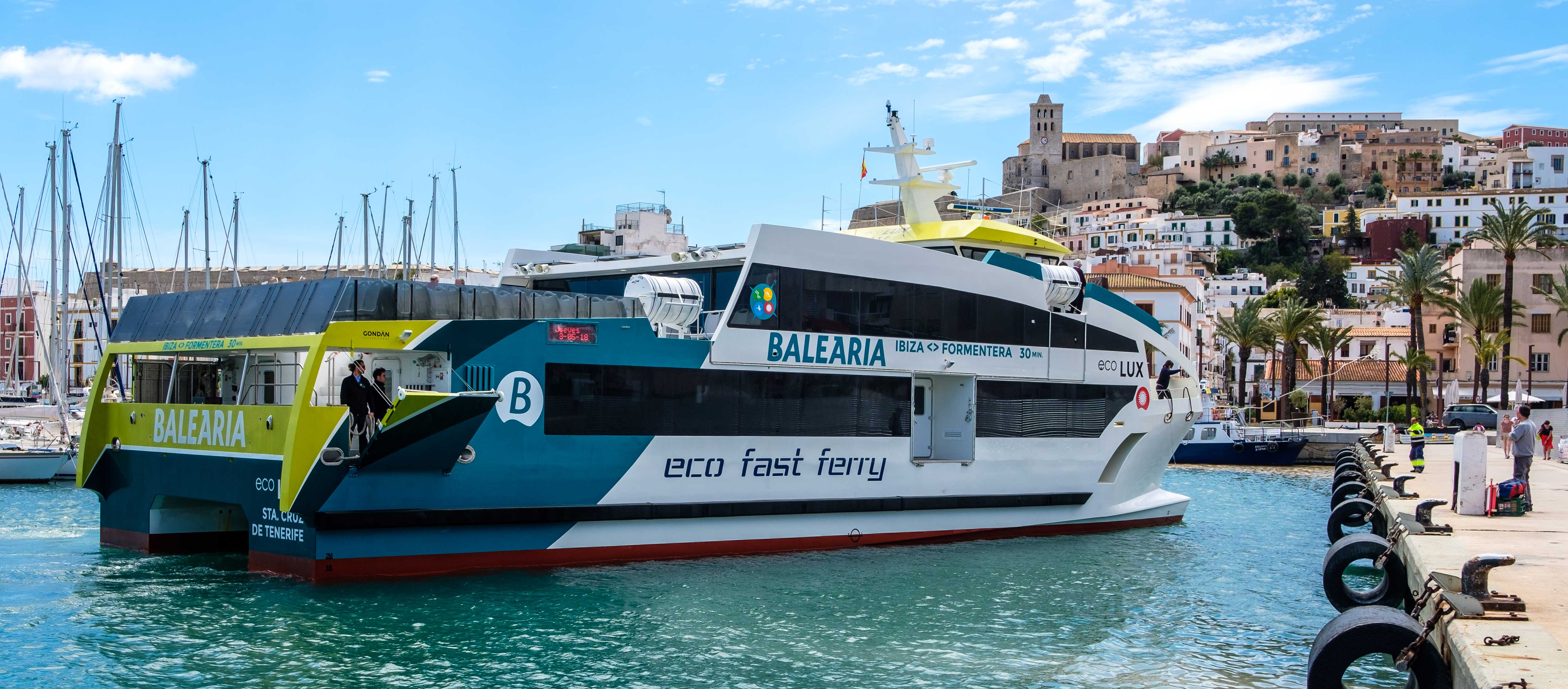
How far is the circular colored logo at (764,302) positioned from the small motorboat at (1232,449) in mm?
29423

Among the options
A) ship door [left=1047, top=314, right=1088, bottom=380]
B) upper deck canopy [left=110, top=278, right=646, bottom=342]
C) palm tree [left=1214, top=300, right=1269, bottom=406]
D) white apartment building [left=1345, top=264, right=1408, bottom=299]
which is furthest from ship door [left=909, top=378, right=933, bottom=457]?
white apartment building [left=1345, top=264, right=1408, bottom=299]

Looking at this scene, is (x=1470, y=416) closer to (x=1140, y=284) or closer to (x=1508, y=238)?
(x=1508, y=238)

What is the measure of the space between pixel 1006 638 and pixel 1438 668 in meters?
4.00

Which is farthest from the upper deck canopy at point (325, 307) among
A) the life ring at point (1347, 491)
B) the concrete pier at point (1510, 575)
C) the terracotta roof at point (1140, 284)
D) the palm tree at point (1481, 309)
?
the terracotta roof at point (1140, 284)

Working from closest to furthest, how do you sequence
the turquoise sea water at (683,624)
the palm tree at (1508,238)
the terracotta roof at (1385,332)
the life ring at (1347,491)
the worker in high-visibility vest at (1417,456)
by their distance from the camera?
the turquoise sea water at (683,624), the life ring at (1347,491), the worker in high-visibility vest at (1417,456), the palm tree at (1508,238), the terracotta roof at (1385,332)

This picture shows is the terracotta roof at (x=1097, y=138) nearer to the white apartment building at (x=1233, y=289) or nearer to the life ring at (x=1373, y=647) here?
the white apartment building at (x=1233, y=289)

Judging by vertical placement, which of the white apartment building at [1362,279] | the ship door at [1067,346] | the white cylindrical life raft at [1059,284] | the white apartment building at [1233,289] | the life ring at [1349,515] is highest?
the white apartment building at [1362,279]

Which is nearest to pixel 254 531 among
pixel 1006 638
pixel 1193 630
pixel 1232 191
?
pixel 1006 638

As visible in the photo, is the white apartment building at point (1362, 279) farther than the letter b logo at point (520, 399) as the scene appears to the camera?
Yes

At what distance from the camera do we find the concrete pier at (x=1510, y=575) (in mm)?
6531

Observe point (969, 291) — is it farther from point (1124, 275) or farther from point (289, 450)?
point (1124, 275)

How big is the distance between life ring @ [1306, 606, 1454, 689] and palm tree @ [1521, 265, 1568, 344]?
49.0m

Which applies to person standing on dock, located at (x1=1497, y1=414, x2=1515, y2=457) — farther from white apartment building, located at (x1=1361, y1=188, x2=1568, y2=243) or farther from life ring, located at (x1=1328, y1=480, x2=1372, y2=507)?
white apartment building, located at (x1=1361, y1=188, x2=1568, y2=243)

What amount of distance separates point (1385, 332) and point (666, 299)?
64.2 meters
